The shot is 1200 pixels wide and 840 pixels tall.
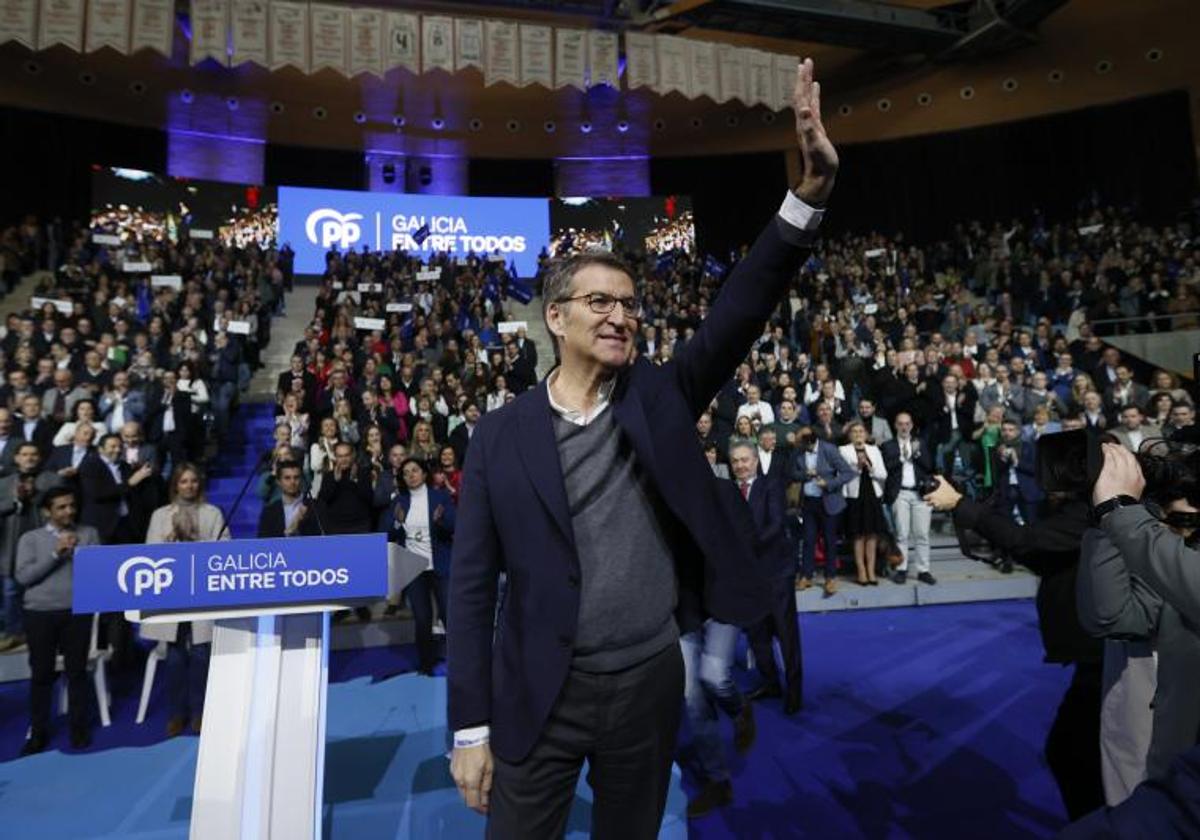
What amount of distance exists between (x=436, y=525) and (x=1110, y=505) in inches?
201

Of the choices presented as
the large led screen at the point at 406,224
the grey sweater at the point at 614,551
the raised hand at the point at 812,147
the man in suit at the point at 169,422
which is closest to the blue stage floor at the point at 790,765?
the grey sweater at the point at 614,551

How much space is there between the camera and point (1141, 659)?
2.10 m

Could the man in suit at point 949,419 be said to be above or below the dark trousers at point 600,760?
above

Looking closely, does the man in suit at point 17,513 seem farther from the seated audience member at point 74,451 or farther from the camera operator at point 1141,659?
the camera operator at point 1141,659

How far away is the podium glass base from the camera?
2.30m

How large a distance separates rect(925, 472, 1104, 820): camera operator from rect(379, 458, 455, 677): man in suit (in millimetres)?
4300

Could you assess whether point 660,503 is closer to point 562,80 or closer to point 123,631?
point 123,631

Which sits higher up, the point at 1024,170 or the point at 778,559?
the point at 1024,170

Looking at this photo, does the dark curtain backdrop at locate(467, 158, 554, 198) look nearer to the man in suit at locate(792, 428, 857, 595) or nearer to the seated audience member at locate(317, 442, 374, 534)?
the man in suit at locate(792, 428, 857, 595)

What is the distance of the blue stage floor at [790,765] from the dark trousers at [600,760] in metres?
1.92

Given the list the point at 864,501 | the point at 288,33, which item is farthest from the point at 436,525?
the point at 288,33

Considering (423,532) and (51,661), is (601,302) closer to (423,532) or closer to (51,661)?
(51,661)

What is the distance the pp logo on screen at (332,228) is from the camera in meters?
17.2

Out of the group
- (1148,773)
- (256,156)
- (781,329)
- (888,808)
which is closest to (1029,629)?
(888,808)
